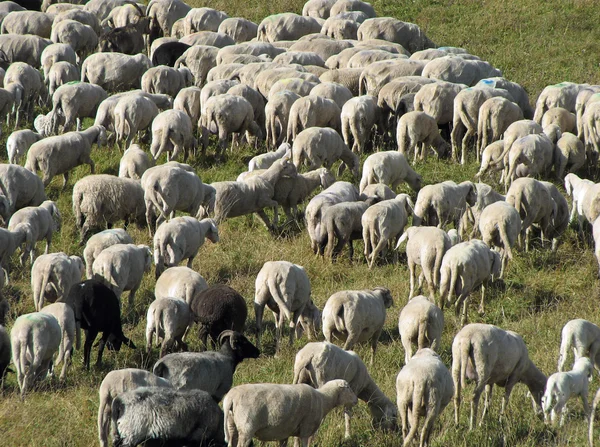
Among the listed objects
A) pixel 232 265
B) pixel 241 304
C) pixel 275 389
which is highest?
pixel 275 389

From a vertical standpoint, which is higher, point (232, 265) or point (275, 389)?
point (275, 389)

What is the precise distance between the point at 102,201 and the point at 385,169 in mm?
4814

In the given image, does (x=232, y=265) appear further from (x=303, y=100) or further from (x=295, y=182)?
(x=303, y=100)

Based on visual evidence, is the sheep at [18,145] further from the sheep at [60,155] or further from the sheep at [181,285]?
the sheep at [181,285]

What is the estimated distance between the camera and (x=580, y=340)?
32.6ft

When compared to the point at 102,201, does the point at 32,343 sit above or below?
above

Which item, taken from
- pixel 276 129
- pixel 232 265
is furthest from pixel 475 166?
pixel 232 265

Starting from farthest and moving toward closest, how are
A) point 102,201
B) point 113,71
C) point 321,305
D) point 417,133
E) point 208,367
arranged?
point 113,71 < point 417,133 < point 102,201 < point 321,305 < point 208,367

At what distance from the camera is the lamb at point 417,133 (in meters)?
18.0

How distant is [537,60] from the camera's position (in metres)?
27.8

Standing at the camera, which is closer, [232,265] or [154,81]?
[232,265]

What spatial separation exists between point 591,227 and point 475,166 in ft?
11.1

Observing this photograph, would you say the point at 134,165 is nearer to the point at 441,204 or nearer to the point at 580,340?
the point at 441,204

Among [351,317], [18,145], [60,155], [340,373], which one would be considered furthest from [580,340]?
[18,145]
